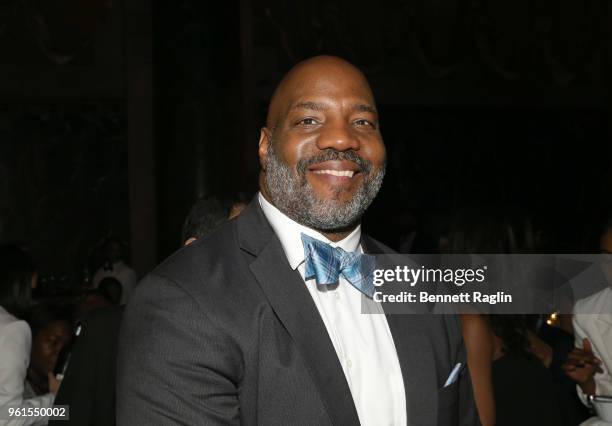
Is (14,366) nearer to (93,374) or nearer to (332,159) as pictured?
(93,374)

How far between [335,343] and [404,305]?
198mm

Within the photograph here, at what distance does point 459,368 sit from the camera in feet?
5.07

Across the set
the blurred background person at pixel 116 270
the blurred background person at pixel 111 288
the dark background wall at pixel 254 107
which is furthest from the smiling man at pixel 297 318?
the dark background wall at pixel 254 107

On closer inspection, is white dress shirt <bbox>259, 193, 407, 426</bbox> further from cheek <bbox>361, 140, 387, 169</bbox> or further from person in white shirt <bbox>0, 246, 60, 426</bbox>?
person in white shirt <bbox>0, 246, 60, 426</bbox>

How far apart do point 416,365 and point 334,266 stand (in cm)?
25

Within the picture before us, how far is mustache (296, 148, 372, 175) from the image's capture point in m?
1.45

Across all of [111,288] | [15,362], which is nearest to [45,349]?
[15,362]

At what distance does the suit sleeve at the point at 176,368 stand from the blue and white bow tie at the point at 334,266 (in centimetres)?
25

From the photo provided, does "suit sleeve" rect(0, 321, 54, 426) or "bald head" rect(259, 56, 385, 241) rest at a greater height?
"bald head" rect(259, 56, 385, 241)

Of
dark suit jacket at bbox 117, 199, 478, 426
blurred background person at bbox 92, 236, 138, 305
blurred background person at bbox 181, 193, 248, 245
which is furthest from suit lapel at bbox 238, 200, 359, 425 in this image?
blurred background person at bbox 92, 236, 138, 305

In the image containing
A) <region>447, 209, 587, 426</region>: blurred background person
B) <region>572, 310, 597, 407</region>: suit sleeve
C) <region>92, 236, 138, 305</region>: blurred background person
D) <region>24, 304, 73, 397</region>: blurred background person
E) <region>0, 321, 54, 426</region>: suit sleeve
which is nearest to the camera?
<region>447, 209, 587, 426</region>: blurred background person

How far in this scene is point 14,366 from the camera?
8.55 ft

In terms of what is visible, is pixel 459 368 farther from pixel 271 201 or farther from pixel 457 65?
pixel 457 65

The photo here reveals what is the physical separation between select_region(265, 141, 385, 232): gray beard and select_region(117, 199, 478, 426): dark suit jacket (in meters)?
0.09
